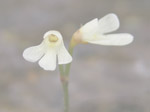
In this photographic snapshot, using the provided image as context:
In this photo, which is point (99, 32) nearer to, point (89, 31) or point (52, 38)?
point (89, 31)

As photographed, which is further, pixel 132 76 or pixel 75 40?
pixel 132 76

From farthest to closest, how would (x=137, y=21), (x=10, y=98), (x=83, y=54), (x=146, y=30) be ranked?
(x=137, y=21) < (x=146, y=30) < (x=83, y=54) < (x=10, y=98)

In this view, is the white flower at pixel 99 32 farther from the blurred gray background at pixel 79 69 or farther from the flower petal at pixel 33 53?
the blurred gray background at pixel 79 69

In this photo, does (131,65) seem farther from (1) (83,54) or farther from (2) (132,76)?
(1) (83,54)

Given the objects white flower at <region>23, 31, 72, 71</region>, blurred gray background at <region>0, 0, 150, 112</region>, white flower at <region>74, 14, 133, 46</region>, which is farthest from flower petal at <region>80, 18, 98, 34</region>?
blurred gray background at <region>0, 0, 150, 112</region>

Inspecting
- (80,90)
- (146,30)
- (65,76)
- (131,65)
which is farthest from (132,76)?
(65,76)

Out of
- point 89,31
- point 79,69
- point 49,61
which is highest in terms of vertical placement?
point 89,31

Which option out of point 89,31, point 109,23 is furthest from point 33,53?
point 109,23
